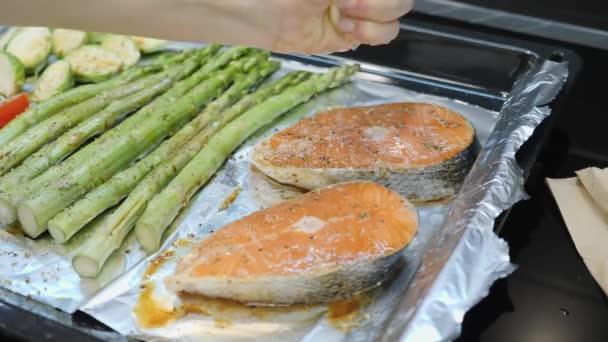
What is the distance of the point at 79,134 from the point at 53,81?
648 millimetres

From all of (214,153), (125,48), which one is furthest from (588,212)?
(125,48)

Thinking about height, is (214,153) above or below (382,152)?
below

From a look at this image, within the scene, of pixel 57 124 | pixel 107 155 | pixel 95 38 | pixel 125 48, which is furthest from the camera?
pixel 95 38

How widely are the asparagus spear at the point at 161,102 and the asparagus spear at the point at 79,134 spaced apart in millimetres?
78

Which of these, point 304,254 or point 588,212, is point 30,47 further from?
point 588,212

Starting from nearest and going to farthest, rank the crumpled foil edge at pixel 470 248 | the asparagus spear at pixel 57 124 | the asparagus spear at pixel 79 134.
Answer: the crumpled foil edge at pixel 470 248 < the asparagus spear at pixel 79 134 < the asparagus spear at pixel 57 124

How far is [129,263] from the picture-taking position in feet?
8.72

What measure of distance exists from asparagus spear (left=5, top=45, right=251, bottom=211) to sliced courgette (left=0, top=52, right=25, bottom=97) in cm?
80

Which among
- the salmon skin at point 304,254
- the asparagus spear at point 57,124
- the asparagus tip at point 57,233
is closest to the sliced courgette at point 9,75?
the asparagus spear at point 57,124

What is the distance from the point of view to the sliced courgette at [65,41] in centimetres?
396

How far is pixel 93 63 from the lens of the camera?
3.84m

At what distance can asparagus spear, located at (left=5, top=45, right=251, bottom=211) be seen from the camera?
279 centimetres

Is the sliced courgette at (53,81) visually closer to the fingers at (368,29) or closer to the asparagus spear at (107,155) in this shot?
the asparagus spear at (107,155)

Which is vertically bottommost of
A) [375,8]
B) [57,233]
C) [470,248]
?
[57,233]
